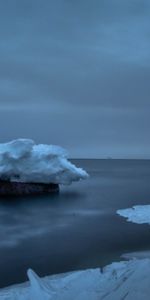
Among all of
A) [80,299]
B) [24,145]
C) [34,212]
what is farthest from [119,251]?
[24,145]

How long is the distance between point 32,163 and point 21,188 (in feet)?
A: 11.2

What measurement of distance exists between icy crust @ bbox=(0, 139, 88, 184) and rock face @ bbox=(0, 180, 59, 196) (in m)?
0.80

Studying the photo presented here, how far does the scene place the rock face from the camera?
3052 centimetres

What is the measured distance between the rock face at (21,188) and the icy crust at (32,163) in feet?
2.63

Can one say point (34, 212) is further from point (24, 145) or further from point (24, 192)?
point (24, 192)

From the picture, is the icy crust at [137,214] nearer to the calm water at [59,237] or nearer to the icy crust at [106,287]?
the calm water at [59,237]

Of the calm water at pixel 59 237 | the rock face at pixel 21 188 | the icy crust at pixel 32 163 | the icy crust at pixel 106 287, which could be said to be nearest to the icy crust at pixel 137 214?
the calm water at pixel 59 237

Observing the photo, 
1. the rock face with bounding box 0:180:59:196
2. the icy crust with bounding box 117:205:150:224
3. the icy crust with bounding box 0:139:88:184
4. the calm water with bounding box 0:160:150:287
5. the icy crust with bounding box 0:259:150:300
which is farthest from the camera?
the rock face with bounding box 0:180:59:196

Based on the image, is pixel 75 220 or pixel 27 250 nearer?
pixel 27 250

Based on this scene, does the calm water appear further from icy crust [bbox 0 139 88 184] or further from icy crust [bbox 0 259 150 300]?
icy crust [bbox 0 259 150 300]

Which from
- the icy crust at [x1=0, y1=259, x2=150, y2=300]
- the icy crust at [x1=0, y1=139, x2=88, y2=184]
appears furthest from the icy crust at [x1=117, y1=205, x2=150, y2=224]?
the icy crust at [x1=0, y1=259, x2=150, y2=300]

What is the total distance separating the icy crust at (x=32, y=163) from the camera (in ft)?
88.0

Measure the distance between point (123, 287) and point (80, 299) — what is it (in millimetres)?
662

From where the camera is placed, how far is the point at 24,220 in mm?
21641
